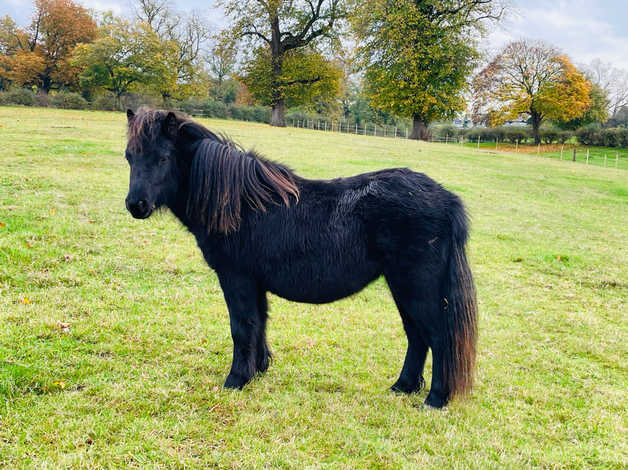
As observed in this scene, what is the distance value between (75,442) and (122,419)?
312mm

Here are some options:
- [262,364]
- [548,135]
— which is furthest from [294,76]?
[262,364]

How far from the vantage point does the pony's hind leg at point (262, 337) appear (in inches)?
141

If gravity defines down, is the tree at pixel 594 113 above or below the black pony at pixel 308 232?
above

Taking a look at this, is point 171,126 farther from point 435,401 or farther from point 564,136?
point 564,136

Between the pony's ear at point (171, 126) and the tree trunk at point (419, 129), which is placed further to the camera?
the tree trunk at point (419, 129)

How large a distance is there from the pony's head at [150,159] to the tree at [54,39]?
174 feet

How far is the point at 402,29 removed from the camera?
32031 mm

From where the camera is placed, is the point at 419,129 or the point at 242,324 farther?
the point at 419,129

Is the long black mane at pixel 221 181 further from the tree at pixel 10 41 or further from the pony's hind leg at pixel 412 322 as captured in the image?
the tree at pixel 10 41

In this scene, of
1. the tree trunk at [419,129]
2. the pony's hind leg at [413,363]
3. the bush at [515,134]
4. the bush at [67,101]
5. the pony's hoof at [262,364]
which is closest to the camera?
the pony's hind leg at [413,363]

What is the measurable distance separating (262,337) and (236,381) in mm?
420

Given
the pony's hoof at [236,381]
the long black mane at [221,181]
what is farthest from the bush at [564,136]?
the pony's hoof at [236,381]

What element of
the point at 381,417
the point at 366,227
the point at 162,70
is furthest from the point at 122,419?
the point at 162,70

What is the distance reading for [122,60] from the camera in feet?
136
